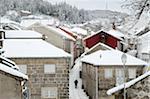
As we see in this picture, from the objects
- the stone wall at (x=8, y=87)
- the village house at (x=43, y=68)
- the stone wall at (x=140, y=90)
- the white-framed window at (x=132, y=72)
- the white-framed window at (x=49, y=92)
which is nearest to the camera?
the stone wall at (x=8, y=87)

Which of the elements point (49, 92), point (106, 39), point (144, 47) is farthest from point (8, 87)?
point (106, 39)

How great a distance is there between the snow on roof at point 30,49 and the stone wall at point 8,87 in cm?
1921

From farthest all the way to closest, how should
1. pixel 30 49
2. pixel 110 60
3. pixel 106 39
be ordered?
pixel 106 39 < pixel 110 60 < pixel 30 49

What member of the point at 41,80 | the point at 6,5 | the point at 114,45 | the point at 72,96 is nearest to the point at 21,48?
the point at 41,80

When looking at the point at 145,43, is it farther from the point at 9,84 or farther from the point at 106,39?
the point at 9,84

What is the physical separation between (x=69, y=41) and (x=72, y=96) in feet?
78.2

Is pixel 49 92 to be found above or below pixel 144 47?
below

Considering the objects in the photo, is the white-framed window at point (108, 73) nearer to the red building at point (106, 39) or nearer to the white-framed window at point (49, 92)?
the white-framed window at point (49, 92)

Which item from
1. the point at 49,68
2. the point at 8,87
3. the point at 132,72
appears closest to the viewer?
the point at 8,87

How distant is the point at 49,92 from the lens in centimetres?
3559

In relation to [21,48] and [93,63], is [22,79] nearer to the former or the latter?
[21,48]

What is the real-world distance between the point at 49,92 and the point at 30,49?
3636mm

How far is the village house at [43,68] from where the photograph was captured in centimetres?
3497

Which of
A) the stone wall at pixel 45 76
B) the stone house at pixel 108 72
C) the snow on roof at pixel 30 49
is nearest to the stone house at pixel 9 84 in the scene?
the snow on roof at pixel 30 49
